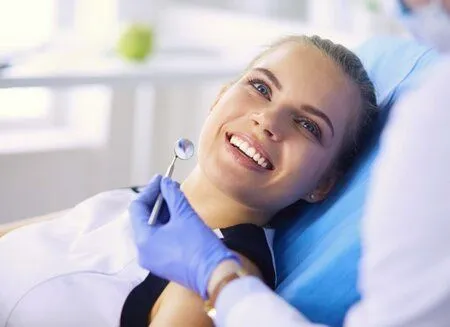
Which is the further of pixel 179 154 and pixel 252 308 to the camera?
pixel 179 154

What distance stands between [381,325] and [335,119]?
47cm

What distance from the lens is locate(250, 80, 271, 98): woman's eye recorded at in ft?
4.12

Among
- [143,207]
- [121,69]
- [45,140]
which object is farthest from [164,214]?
[45,140]

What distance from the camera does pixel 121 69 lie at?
7.20 ft

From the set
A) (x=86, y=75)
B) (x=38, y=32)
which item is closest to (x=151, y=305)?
(x=86, y=75)

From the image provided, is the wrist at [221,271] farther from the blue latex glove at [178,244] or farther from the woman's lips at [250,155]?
the woman's lips at [250,155]

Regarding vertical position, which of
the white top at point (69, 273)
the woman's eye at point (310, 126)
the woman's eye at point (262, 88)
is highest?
the woman's eye at point (262, 88)

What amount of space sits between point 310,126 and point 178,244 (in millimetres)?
299

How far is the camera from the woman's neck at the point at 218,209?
1256 mm

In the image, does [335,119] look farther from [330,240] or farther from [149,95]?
[149,95]

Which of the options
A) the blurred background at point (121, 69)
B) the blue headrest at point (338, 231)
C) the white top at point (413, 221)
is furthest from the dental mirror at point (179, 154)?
the blurred background at point (121, 69)

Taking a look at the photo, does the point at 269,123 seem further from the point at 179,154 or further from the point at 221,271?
the point at 221,271

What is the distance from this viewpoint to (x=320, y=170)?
125 cm

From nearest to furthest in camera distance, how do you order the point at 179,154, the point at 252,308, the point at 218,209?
the point at 252,308
the point at 179,154
the point at 218,209
